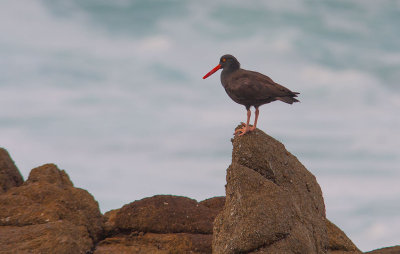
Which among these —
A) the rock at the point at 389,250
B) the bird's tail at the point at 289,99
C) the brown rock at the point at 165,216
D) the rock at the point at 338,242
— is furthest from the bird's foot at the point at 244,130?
the rock at the point at 389,250

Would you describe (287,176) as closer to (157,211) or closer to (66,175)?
(157,211)

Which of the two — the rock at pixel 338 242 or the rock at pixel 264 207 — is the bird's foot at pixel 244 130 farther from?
the rock at pixel 338 242

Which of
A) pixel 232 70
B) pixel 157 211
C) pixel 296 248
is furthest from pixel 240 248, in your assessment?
pixel 157 211

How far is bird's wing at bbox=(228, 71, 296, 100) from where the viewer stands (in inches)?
601

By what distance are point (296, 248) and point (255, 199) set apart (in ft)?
6.40

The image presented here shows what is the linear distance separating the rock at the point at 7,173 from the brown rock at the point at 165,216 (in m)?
6.56

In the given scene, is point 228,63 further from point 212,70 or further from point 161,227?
point 161,227

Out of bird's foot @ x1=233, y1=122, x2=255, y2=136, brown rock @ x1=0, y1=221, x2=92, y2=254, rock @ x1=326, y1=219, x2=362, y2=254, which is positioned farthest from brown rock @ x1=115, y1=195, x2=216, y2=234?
bird's foot @ x1=233, y1=122, x2=255, y2=136

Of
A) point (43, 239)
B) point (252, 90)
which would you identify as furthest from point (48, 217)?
point (252, 90)

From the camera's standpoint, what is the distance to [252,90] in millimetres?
15336

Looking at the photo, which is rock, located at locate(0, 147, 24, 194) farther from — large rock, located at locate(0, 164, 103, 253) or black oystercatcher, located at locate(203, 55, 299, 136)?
black oystercatcher, located at locate(203, 55, 299, 136)

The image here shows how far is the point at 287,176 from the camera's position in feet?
53.6

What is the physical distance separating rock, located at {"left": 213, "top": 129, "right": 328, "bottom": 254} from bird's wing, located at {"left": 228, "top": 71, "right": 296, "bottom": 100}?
1.26 metres

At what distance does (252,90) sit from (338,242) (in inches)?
317
